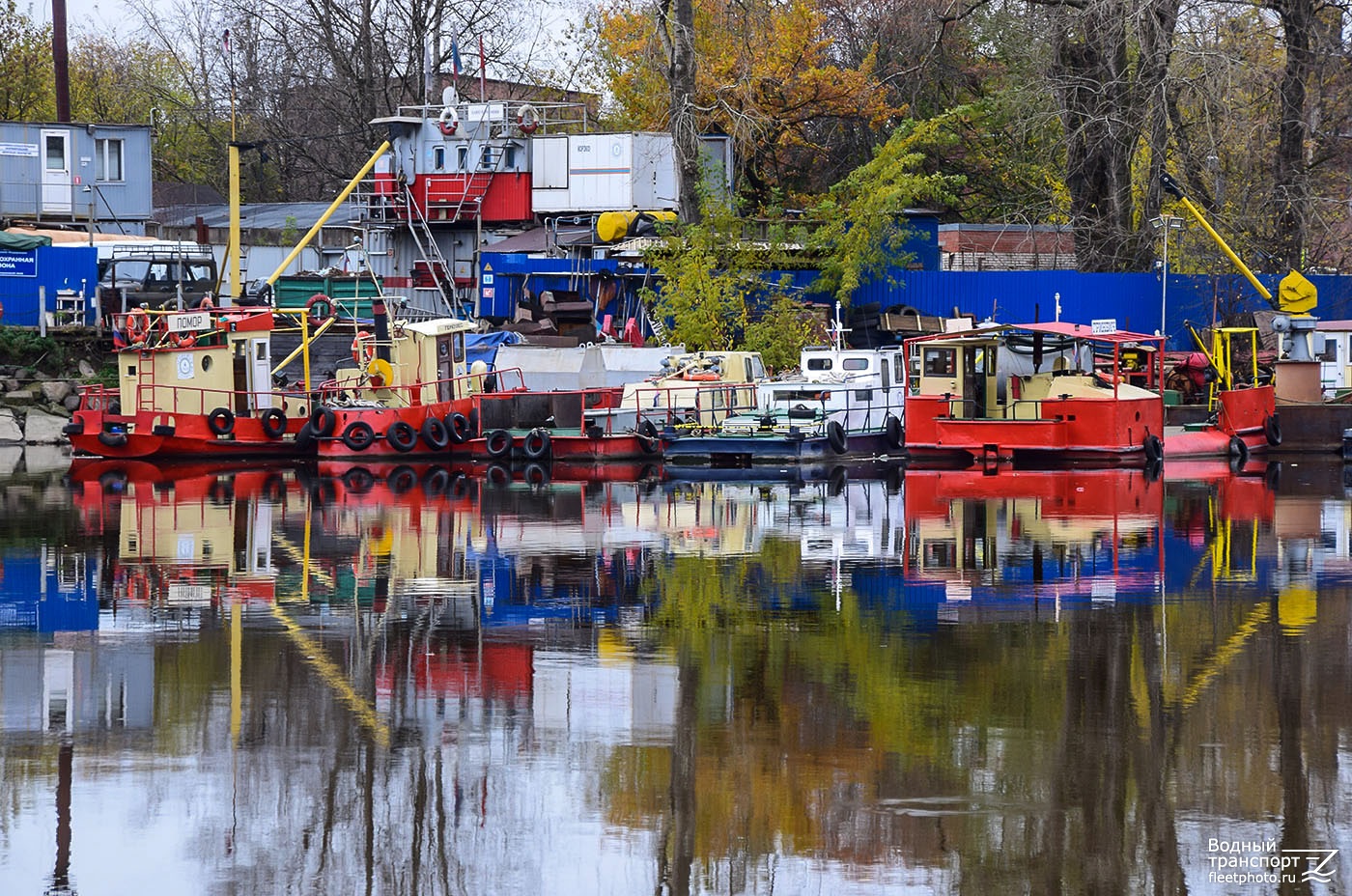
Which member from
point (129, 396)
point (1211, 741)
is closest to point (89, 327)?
point (129, 396)

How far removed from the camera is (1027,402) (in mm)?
33594

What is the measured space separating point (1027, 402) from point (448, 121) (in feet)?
77.3

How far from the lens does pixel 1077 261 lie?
43719 mm

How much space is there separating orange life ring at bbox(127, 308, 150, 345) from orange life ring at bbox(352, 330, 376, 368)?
4.29 m

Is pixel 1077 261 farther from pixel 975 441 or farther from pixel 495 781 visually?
pixel 495 781

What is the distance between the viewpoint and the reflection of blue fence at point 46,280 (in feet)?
143

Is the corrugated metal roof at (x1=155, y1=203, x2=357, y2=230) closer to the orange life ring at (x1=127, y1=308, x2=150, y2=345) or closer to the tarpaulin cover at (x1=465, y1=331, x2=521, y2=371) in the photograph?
the tarpaulin cover at (x1=465, y1=331, x2=521, y2=371)

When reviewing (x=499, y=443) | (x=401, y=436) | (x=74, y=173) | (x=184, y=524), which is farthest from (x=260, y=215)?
(x=184, y=524)

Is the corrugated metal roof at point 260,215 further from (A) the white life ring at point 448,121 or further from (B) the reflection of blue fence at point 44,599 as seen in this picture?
(B) the reflection of blue fence at point 44,599

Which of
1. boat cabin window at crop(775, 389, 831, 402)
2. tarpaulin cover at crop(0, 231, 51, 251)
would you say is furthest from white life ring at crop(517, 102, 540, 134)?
boat cabin window at crop(775, 389, 831, 402)

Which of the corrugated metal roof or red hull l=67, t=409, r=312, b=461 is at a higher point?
the corrugated metal roof

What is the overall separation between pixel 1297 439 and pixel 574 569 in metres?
23.1

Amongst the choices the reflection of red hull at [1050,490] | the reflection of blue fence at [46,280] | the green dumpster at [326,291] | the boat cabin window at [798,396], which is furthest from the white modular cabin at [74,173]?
the reflection of red hull at [1050,490]

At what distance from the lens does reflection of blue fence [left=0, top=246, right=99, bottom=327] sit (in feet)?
143
